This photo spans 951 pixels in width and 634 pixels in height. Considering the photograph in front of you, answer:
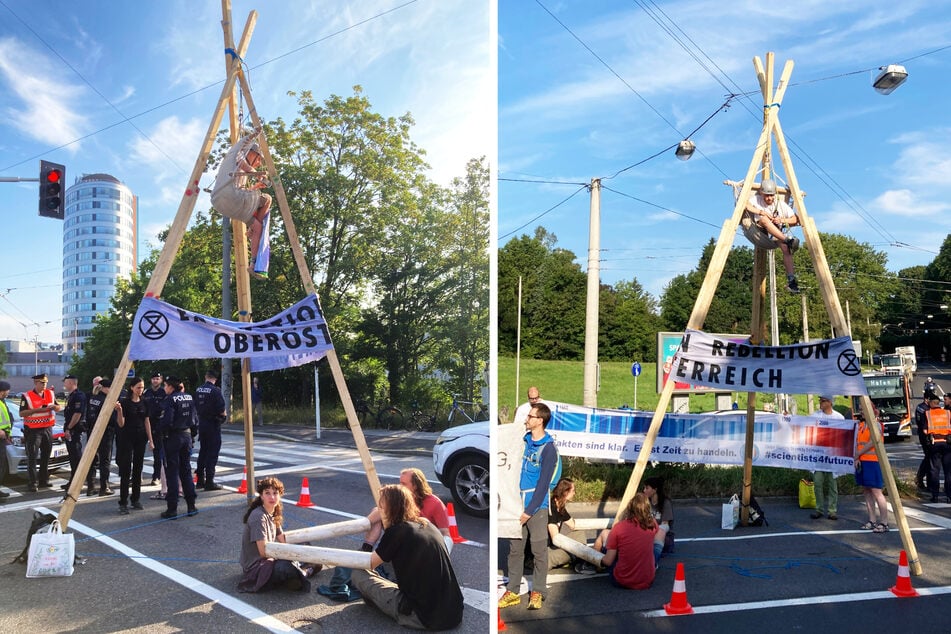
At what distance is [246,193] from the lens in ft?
17.0

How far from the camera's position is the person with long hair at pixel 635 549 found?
17.4 feet

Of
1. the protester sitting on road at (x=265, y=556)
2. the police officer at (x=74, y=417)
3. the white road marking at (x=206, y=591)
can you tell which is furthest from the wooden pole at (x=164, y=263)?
the police officer at (x=74, y=417)

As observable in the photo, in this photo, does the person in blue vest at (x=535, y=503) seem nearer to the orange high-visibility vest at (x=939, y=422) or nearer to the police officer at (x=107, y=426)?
the police officer at (x=107, y=426)

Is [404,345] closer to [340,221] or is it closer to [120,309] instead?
[340,221]

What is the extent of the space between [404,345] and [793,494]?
17.5ft

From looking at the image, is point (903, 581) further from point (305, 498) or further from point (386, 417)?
point (386, 417)

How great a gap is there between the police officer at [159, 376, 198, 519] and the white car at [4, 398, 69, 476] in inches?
125

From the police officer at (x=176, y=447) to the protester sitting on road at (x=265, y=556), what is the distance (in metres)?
2.24

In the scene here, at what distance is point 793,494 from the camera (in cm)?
912

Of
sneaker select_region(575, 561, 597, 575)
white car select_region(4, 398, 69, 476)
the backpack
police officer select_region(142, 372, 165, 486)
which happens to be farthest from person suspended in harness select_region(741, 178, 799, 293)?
white car select_region(4, 398, 69, 476)

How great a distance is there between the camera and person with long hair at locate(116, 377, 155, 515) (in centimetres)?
694

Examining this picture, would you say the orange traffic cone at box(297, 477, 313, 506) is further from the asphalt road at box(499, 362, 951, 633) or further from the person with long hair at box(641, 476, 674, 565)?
the person with long hair at box(641, 476, 674, 565)

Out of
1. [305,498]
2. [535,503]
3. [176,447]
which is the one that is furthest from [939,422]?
[176,447]

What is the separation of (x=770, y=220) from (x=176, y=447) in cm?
564
